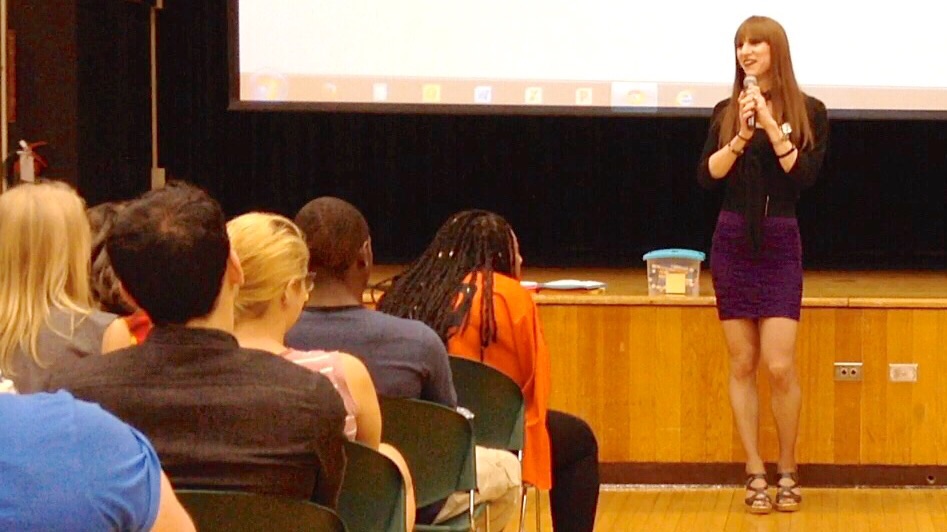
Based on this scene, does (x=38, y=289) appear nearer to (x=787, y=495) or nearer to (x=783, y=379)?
(x=783, y=379)

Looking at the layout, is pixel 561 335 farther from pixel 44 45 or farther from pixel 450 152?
pixel 44 45

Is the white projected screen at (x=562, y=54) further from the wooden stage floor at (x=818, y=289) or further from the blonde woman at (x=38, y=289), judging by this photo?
the blonde woman at (x=38, y=289)

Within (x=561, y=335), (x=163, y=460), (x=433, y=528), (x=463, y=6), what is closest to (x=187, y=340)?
(x=163, y=460)

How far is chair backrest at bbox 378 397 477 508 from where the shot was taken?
2668mm

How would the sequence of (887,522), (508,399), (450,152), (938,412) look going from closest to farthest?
(508,399) → (887,522) → (938,412) → (450,152)

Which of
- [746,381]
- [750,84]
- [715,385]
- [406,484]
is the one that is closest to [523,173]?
[715,385]

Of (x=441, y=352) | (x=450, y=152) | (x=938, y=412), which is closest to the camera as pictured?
(x=441, y=352)

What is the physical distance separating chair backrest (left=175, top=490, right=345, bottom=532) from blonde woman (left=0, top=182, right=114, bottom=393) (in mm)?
941

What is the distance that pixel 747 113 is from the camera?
413 cm

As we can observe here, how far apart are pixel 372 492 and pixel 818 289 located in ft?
10.3

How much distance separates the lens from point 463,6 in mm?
5621

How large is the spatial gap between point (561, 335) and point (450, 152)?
4.70 feet

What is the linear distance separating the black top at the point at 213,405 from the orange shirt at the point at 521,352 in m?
1.48

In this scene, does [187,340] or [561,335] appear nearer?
[187,340]
